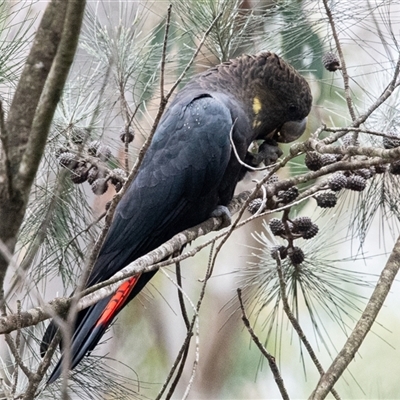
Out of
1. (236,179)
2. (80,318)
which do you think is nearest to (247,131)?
(236,179)

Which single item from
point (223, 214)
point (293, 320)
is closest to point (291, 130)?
point (223, 214)

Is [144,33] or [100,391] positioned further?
[144,33]

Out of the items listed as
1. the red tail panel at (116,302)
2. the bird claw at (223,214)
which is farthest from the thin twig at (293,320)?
the bird claw at (223,214)

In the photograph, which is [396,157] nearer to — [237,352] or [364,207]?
[364,207]

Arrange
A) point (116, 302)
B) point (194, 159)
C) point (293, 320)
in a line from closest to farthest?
point (293, 320) < point (116, 302) < point (194, 159)

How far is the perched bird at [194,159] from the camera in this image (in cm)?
128

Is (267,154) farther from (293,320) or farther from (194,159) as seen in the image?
(293,320)

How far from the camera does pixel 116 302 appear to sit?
116 cm

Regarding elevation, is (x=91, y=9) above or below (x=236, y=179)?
above

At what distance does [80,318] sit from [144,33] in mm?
730

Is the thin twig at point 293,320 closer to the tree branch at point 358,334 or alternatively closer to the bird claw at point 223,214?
the tree branch at point 358,334

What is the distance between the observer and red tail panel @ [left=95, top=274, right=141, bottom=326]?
3.71 ft

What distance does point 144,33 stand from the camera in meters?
1.47

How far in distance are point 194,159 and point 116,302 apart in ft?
1.18
